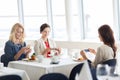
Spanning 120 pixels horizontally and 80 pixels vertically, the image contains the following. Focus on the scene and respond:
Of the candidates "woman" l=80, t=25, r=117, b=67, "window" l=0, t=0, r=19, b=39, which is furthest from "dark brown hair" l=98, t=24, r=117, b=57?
"window" l=0, t=0, r=19, b=39

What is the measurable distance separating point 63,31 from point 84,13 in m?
0.80

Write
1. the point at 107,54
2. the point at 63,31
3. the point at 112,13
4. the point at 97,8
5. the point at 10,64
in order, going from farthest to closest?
the point at 63,31 < the point at 97,8 < the point at 112,13 < the point at 10,64 < the point at 107,54

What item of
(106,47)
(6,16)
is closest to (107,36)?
(106,47)

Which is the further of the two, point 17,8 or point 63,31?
point 17,8

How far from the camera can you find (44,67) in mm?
4207

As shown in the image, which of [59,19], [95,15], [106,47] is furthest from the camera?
[59,19]

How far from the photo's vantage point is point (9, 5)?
8.46 metres

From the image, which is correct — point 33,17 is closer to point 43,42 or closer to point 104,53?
point 43,42

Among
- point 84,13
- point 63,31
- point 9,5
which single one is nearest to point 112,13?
point 84,13

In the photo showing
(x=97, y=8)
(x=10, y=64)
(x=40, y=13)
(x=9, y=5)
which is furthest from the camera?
(x=9, y=5)

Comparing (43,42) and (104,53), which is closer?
(104,53)

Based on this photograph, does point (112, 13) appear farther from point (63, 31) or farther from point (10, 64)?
point (10, 64)

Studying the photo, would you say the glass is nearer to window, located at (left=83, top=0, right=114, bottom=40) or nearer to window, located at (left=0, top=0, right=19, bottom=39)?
window, located at (left=83, top=0, right=114, bottom=40)

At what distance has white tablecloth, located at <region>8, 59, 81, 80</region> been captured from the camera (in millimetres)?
4242
